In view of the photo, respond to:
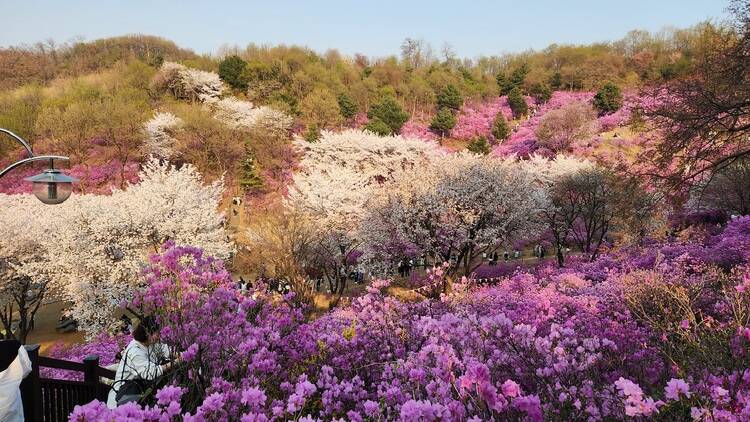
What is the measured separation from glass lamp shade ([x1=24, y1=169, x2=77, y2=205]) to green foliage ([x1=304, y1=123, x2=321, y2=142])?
35460 mm

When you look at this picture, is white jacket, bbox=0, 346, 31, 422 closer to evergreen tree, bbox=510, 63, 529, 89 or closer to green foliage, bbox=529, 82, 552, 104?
green foliage, bbox=529, 82, 552, 104

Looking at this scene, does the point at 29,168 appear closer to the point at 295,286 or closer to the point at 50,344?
the point at 50,344

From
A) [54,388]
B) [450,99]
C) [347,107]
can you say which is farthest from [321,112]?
[54,388]

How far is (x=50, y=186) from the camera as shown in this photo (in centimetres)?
670

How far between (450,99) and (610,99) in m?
18.7

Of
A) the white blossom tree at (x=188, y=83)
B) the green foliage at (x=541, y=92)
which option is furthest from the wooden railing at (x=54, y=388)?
the green foliage at (x=541, y=92)

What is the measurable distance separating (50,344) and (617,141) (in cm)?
4559

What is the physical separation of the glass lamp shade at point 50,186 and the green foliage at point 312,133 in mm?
35460

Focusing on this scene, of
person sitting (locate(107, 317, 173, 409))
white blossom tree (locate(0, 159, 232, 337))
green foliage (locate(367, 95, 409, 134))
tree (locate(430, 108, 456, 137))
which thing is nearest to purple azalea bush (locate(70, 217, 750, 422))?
person sitting (locate(107, 317, 173, 409))

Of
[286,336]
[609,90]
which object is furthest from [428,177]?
[609,90]

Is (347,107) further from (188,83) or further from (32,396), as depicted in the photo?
(32,396)

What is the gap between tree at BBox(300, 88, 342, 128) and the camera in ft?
154

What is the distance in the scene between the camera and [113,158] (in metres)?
39.9

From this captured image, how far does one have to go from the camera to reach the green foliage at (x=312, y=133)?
139 ft
